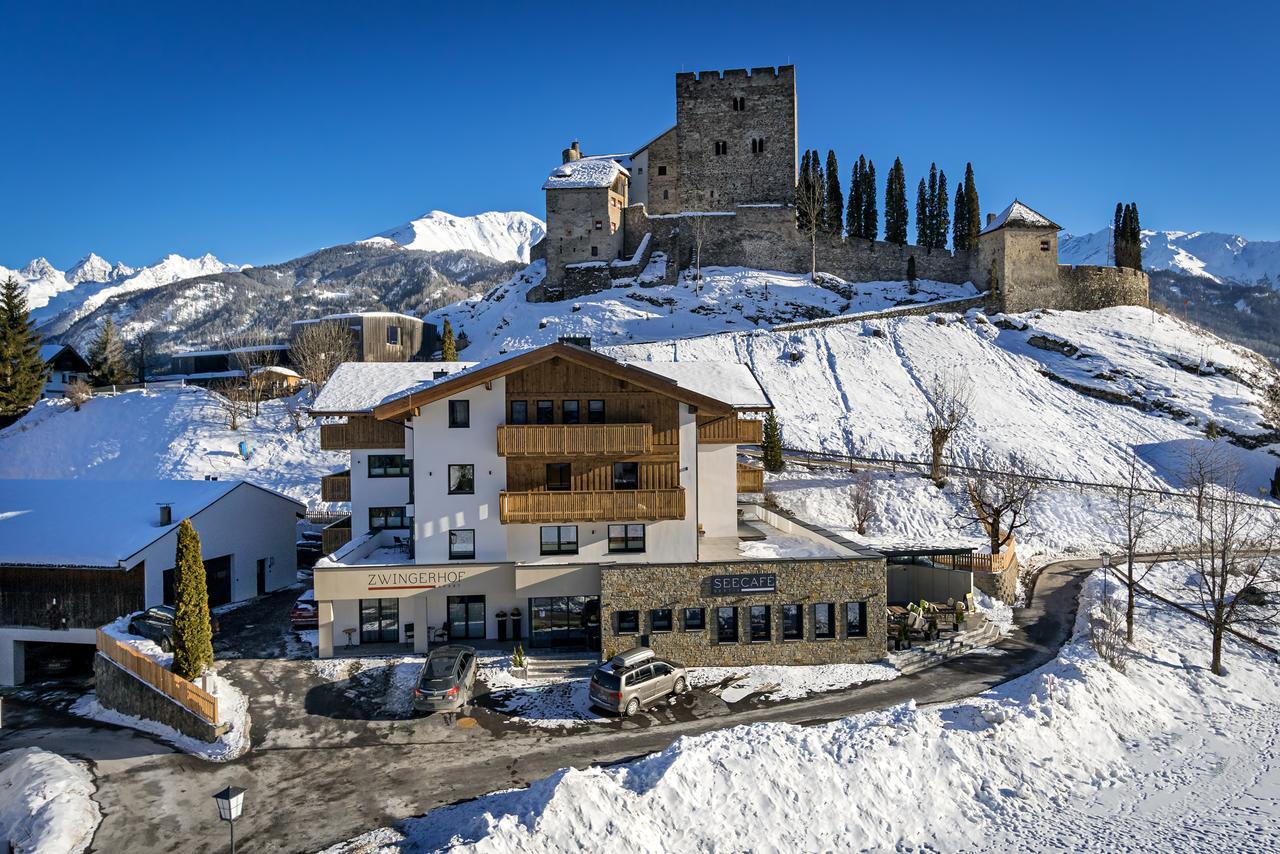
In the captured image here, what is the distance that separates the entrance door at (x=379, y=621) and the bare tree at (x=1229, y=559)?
2907 centimetres

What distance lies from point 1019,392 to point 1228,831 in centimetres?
4823

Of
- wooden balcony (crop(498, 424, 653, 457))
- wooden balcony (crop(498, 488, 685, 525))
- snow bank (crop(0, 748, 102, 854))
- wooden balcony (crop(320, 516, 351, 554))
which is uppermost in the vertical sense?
wooden balcony (crop(498, 424, 653, 457))

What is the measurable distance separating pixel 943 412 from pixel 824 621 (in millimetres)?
33119

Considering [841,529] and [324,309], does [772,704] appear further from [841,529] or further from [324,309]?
[324,309]

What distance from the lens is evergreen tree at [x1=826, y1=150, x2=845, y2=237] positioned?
Result: 8912cm

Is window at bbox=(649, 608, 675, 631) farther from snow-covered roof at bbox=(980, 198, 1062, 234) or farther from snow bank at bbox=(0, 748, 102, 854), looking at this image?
snow-covered roof at bbox=(980, 198, 1062, 234)

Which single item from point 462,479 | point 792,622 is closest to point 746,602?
point 792,622

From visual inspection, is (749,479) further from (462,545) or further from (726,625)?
(462,545)

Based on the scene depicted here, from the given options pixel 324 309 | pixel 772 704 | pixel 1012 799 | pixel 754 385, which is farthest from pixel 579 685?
pixel 324 309

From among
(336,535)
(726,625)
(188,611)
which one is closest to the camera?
(188,611)

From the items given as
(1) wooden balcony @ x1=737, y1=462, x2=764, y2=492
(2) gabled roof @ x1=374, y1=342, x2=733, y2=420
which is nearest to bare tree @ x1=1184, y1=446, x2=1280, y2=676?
(1) wooden balcony @ x1=737, y1=462, x2=764, y2=492

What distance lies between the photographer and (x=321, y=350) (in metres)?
65.3

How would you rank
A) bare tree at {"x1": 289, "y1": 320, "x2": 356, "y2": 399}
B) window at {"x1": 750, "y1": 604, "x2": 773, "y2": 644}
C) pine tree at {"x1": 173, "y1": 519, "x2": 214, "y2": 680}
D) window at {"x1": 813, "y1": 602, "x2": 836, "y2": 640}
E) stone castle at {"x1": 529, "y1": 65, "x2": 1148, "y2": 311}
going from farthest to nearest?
stone castle at {"x1": 529, "y1": 65, "x2": 1148, "y2": 311}
bare tree at {"x1": 289, "y1": 320, "x2": 356, "y2": 399}
window at {"x1": 813, "y1": 602, "x2": 836, "y2": 640}
window at {"x1": 750, "y1": 604, "x2": 773, "y2": 644}
pine tree at {"x1": 173, "y1": 519, "x2": 214, "y2": 680}

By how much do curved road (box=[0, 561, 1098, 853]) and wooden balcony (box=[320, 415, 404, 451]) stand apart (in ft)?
33.4
